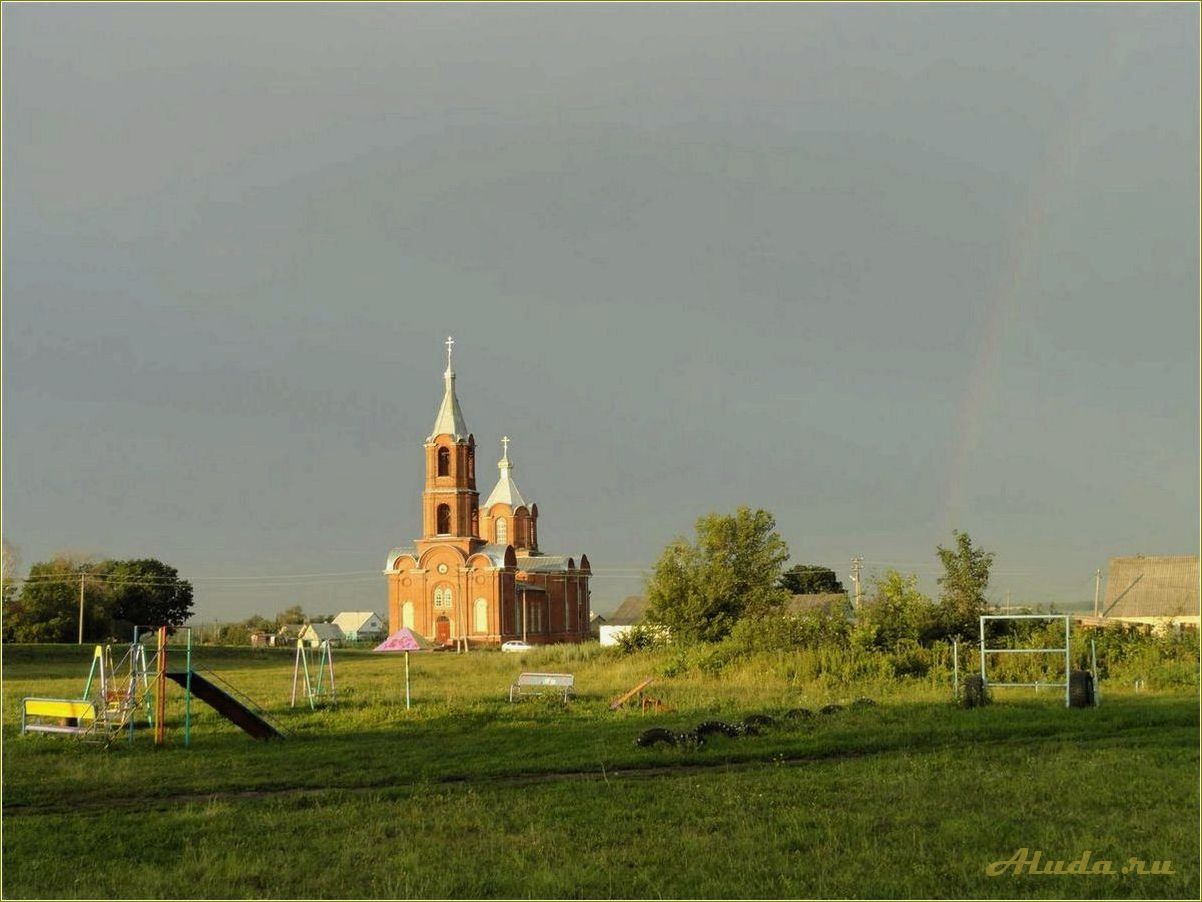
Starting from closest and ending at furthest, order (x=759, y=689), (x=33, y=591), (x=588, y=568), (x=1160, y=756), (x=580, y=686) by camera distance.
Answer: (x=1160, y=756) < (x=759, y=689) < (x=580, y=686) < (x=33, y=591) < (x=588, y=568)

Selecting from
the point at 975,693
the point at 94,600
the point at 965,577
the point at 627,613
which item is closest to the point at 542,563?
the point at 627,613

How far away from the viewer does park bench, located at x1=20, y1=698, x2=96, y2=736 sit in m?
17.8

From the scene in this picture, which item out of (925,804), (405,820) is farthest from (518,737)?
(925,804)

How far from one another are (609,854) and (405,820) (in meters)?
2.45

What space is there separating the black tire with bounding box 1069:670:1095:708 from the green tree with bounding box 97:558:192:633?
66.0 m

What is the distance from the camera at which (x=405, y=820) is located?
11461mm

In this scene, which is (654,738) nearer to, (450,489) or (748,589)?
(748,589)

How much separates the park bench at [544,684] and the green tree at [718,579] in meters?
15.4

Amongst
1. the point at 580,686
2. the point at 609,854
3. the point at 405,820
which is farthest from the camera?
the point at 580,686

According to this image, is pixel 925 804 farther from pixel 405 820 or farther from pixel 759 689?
pixel 759 689

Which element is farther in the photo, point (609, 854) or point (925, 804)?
point (925, 804)

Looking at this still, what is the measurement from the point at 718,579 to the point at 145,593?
5112 centimetres

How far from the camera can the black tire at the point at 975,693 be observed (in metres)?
20.8

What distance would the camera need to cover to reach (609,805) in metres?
12.0
